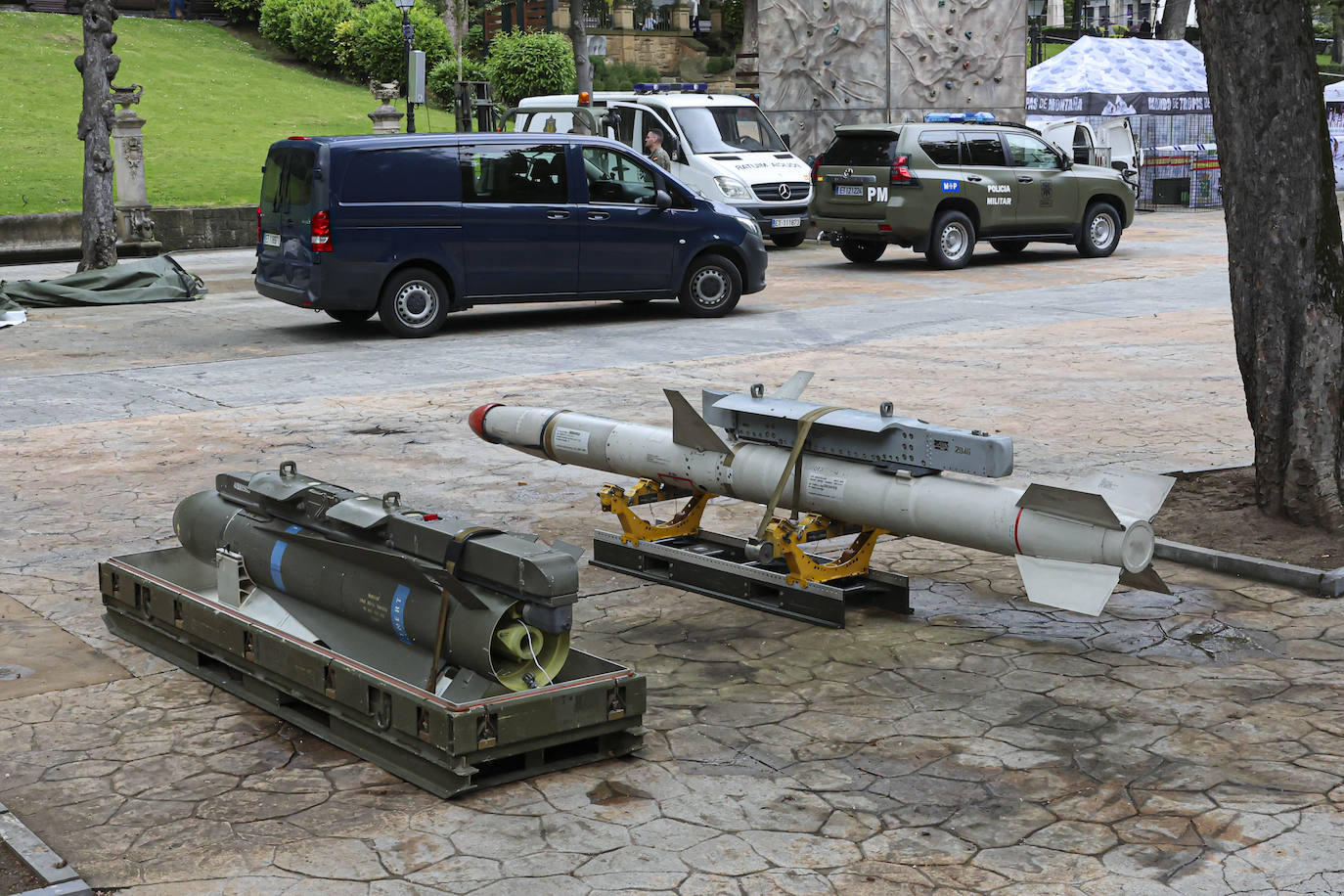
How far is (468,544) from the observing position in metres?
5.05

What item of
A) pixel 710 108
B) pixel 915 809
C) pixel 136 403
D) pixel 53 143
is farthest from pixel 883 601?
pixel 53 143

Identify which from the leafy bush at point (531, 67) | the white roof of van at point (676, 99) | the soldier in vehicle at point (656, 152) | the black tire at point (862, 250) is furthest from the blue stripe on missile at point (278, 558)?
the leafy bush at point (531, 67)

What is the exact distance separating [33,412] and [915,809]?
887 cm

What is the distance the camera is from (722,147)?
23.4m

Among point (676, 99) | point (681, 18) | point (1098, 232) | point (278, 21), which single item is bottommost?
point (1098, 232)

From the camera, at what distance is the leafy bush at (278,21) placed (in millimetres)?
51281

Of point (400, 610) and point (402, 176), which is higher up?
point (402, 176)

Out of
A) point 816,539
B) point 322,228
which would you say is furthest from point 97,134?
point 816,539

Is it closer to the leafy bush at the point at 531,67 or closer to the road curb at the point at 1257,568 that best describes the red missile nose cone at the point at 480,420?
the road curb at the point at 1257,568

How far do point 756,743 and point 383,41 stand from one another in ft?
151

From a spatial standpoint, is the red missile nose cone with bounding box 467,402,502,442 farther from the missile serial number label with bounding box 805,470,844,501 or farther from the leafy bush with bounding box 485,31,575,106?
the leafy bush with bounding box 485,31,575,106

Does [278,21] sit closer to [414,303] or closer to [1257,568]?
[414,303]

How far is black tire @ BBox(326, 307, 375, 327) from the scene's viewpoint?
15406mm

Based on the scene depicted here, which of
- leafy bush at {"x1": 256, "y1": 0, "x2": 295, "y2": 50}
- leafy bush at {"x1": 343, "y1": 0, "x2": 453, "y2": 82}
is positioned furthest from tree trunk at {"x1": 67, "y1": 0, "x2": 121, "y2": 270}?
leafy bush at {"x1": 256, "y1": 0, "x2": 295, "y2": 50}
